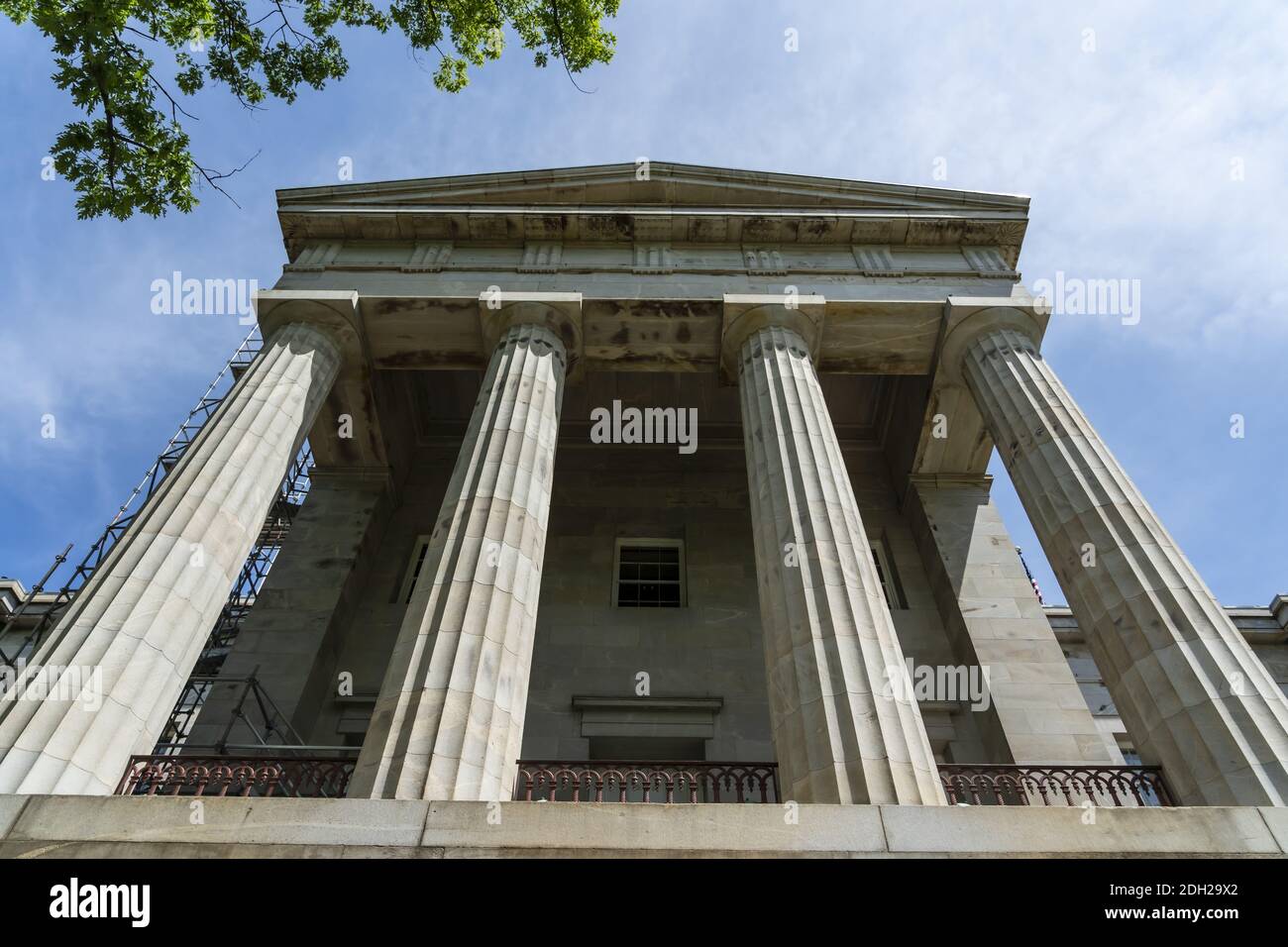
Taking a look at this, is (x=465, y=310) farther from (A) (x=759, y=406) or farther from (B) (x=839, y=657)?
(B) (x=839, y=657)

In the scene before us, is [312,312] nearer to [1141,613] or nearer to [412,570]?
[412,570]

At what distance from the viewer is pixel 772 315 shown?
62.7 ft

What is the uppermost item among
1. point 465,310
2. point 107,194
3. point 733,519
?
point 465,310

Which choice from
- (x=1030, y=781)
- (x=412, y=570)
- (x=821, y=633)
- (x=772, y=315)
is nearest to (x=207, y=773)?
(x=821, y=633)

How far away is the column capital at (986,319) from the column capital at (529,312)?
8588 mm

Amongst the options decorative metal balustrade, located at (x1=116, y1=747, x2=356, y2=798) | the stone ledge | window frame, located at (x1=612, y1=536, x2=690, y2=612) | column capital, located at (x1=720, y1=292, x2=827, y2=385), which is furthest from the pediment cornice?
the stone ledge

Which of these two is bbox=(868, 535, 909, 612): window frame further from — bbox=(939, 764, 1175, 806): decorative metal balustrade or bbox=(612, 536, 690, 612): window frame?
bbox=(939, 764, 1175, 806): decorative metal balustrade

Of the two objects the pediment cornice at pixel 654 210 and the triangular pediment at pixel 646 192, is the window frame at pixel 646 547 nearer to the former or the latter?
the pediment cornice at pixel 654 210

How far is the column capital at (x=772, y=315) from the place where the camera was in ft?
62.8

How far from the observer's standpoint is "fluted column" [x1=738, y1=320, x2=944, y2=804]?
1009 centimetres
